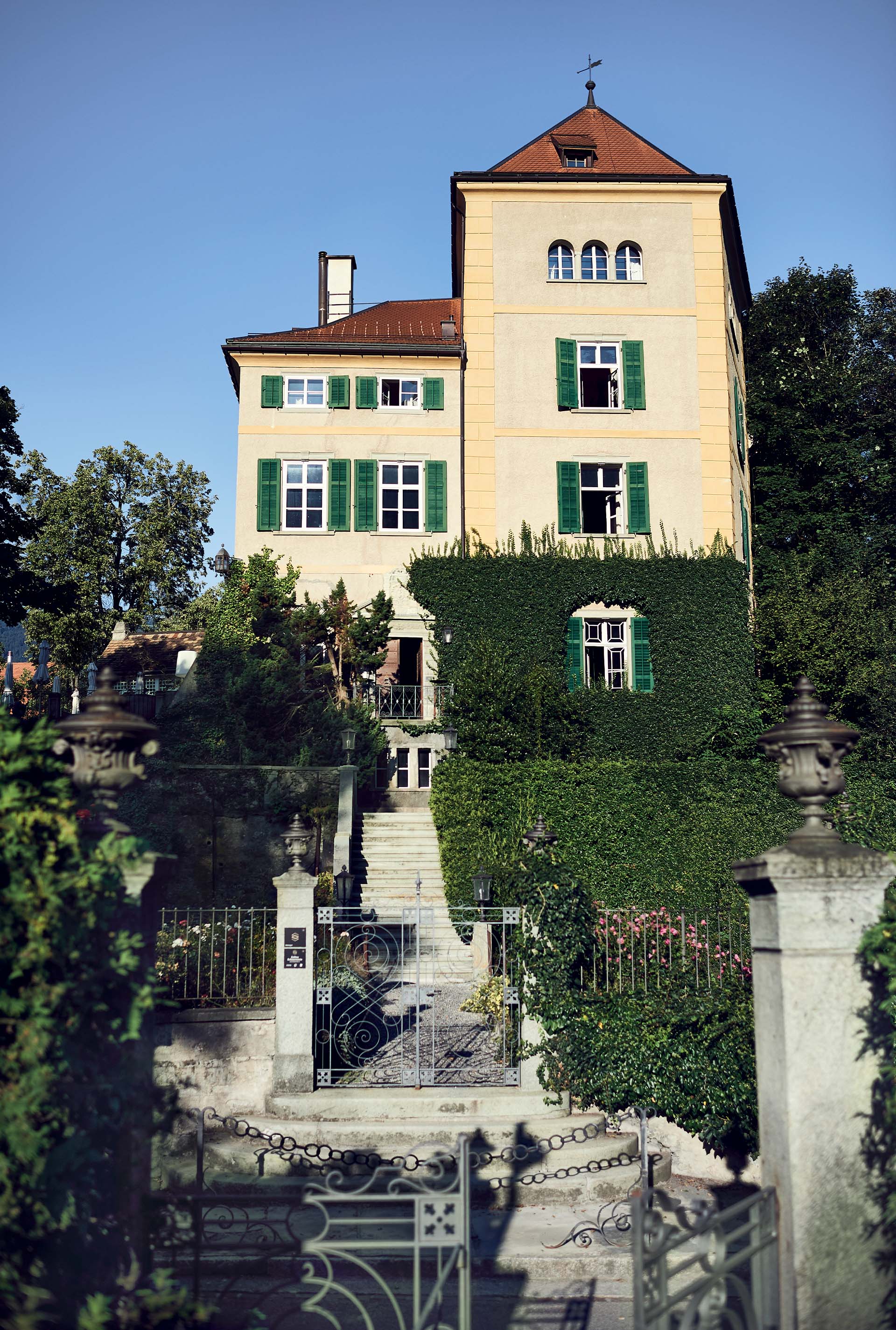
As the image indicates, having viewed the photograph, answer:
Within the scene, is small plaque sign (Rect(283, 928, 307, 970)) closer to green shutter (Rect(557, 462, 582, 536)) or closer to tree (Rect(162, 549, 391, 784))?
tree (Rect(162, 549, 391, 784))

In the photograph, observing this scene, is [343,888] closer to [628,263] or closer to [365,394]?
[365,394]

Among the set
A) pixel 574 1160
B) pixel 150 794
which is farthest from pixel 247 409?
pixel 574 1160

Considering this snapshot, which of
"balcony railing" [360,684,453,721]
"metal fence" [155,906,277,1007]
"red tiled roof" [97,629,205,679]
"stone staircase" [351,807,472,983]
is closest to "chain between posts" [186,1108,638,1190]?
"metal fence" [155,906,277,1007]

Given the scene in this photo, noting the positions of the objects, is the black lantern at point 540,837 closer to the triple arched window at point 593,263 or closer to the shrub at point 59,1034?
the shrub at point 59,1034

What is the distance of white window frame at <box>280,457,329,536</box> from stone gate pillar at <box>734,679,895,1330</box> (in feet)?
72.1

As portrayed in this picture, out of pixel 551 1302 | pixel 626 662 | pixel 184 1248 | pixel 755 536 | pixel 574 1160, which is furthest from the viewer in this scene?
pixel 755 536

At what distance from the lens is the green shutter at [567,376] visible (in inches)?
1080

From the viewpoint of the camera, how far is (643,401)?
90.5 feet

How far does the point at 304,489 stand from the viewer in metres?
27.5

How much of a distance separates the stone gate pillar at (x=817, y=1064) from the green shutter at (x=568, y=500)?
69.0 feet

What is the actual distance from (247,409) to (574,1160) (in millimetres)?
22040

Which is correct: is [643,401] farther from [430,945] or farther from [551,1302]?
[551,1302]

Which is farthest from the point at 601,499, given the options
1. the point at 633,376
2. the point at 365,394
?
the point at 365,394

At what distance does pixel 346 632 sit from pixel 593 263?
38.3 ft
